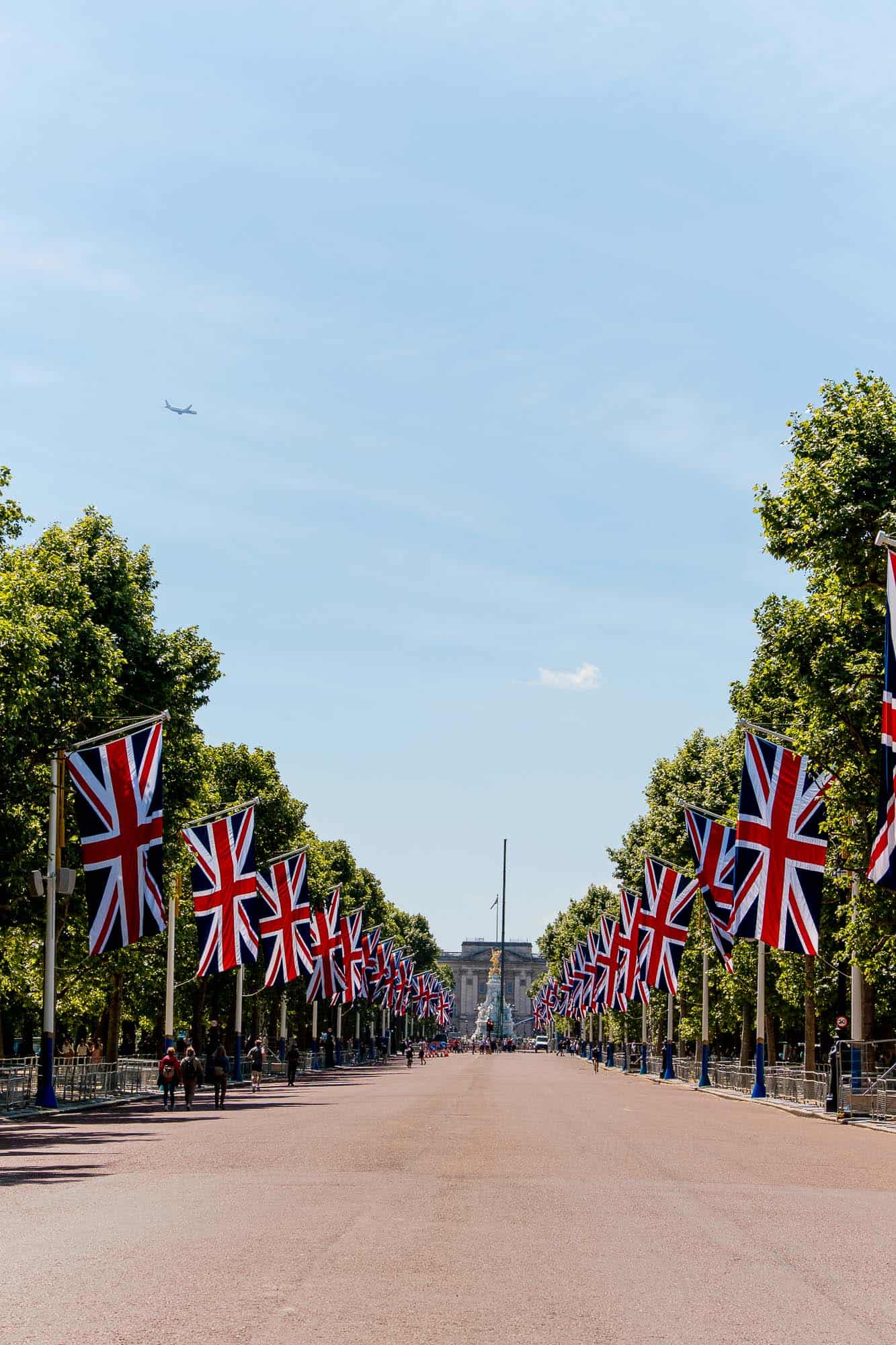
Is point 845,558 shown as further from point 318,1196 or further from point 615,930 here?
point 615,930

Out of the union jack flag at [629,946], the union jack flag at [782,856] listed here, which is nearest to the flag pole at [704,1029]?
the union jack flag at [629,946]

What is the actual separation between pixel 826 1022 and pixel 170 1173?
54.6m

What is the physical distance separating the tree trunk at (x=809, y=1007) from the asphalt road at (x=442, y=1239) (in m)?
26.5

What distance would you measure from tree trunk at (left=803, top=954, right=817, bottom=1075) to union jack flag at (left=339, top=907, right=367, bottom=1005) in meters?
20.6

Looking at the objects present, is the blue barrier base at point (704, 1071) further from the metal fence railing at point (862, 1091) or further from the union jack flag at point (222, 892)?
the union jack flag at point (222, 892)

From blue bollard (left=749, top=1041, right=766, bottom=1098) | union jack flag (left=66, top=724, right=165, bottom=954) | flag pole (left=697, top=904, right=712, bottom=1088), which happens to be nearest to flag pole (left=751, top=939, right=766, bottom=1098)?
blue bollard (left=749, top=1041, right=766, bottom=1098)

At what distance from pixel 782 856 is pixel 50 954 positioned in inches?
701

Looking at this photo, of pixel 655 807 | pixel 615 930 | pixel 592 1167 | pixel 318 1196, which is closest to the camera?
pixel 318 1196

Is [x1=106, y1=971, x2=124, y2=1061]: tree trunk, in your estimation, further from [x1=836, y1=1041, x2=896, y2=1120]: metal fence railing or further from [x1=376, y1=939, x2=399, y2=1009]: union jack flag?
[x1=836, y1=1041, x2=896, y2=1120]: metal fence railing

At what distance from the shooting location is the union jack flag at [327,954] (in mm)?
64875

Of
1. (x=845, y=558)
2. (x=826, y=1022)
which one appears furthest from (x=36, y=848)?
(x=826, y=1022)

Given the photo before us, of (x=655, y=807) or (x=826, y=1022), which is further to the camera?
(x=655, y=807)

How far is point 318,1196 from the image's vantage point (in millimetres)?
17641

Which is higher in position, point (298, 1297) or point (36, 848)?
point (36, 848)
